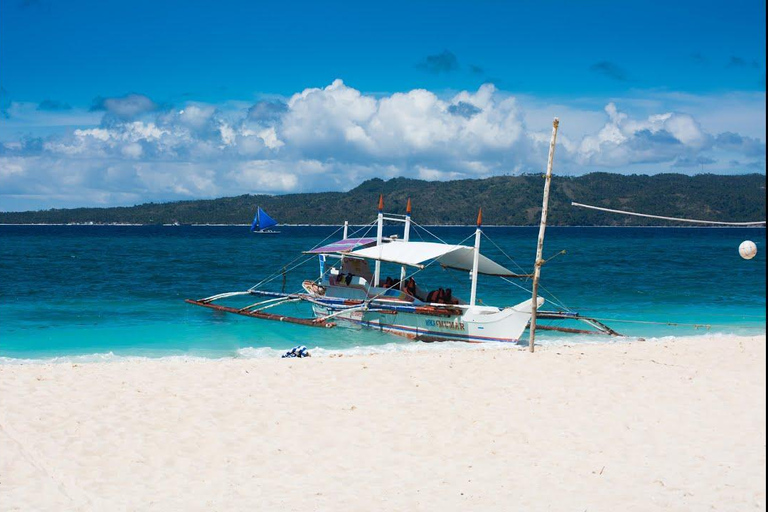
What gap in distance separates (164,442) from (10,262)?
170ft

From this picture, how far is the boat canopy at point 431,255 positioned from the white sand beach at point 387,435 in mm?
7124

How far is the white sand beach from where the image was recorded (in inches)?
312

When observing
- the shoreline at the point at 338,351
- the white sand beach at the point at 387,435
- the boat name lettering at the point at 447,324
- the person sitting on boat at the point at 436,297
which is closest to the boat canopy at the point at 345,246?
the person sitting on boat at the point at 436,297

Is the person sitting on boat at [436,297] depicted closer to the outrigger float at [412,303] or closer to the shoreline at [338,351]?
the outrigger float at [412,303]

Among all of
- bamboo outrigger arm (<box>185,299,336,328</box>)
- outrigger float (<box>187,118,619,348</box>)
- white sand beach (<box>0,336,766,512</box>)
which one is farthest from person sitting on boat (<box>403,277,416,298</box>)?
white sand beach (<box>0,336,766,512</box>)

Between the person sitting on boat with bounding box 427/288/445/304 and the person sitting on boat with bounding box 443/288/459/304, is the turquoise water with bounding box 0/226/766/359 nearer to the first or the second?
the person sitting on boat with bounding box 427/288/445/304

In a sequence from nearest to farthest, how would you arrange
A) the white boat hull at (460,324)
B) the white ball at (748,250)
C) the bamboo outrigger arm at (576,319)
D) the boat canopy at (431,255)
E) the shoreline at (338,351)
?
the white ball at (748,250) < the shoreline at (338,351) < the white boat hull at (460,324) < the bamboo outrigger arm at (576,319) < the boat canopy at (431,255)

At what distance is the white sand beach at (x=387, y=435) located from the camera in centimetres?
792

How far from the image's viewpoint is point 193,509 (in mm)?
7570

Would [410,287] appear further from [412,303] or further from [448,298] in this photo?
[448,298]

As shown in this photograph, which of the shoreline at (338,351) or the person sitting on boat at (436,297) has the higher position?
the person sitting on boat at (436,297)

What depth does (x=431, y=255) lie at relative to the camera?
825 inches

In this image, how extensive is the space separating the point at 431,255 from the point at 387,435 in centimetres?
1137

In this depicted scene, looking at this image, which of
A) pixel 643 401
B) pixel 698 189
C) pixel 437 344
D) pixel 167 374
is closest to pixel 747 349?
pixel 643 401
